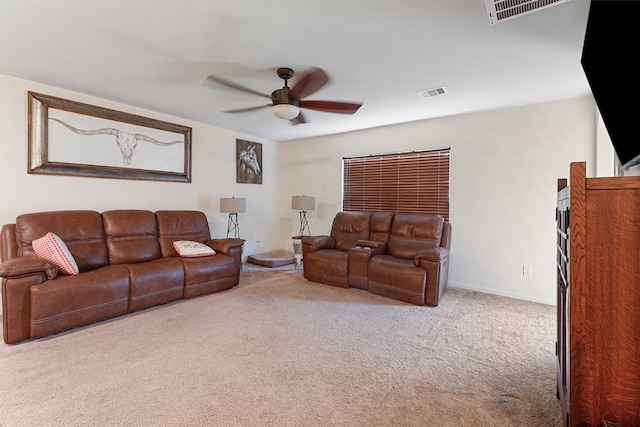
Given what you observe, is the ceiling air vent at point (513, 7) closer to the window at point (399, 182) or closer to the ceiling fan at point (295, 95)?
the ceiling fan at point (295, 95)

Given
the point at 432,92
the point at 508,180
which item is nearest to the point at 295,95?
the point at 432,92

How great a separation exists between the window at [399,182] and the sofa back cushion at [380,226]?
38cm

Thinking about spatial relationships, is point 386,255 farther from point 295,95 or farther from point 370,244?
point 295,95

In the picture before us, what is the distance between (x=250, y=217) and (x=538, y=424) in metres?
4.87

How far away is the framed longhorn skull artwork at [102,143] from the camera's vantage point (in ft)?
10.6

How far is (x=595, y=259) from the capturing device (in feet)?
3.58

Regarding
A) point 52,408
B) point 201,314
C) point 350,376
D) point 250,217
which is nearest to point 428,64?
point 350,376

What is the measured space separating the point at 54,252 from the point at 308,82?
2.79 m

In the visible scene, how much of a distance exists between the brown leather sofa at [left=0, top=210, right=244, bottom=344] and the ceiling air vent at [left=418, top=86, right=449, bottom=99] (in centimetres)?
296

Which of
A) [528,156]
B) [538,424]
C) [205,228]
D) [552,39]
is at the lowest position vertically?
[538,424]

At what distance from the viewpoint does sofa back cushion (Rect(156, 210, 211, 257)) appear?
12.7 feet

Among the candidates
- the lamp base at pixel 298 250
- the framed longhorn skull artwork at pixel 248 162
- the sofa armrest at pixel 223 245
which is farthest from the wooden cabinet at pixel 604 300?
the framed longhorn skull artwork at pixel 248 162

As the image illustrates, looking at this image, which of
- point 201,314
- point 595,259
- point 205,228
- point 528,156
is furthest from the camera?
point 205,228

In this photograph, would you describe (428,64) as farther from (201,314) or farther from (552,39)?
(201,314)
